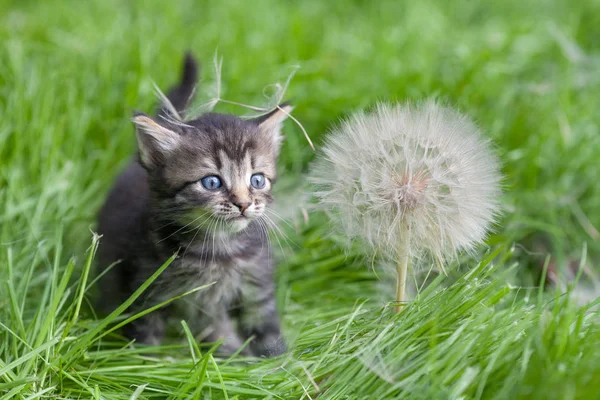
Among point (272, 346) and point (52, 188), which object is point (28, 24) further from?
point (272, 346)

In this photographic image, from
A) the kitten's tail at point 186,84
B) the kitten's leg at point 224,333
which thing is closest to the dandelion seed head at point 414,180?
the kitten's leg at point 224,333

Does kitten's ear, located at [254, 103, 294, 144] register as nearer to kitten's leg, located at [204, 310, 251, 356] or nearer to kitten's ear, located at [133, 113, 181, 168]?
kitten's ear, located at [133, 113, 181, 168]

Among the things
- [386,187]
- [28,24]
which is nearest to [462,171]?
[386,187]

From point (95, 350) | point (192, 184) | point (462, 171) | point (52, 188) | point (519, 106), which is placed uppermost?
point (519, 106)

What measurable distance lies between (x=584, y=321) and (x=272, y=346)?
1.14 m

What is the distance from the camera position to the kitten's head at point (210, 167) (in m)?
2.43

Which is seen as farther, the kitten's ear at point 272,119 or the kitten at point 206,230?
the kitten's ear at point 272,119

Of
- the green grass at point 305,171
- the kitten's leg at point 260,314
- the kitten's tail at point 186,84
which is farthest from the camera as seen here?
the kitten's tail at point 186,84

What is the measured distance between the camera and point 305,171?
12.0 ft

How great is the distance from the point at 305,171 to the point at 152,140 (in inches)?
49.7

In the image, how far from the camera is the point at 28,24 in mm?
4875

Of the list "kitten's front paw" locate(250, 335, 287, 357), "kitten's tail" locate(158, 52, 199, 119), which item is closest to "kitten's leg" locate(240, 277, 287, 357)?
"kitten's front paw" locate(250, 335, 287, 357)

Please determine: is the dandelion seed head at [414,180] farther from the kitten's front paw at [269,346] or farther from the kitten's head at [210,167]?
the kitten's front paw at [269,346]

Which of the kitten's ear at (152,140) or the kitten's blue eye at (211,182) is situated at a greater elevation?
the kitten's ear at (152,140)
